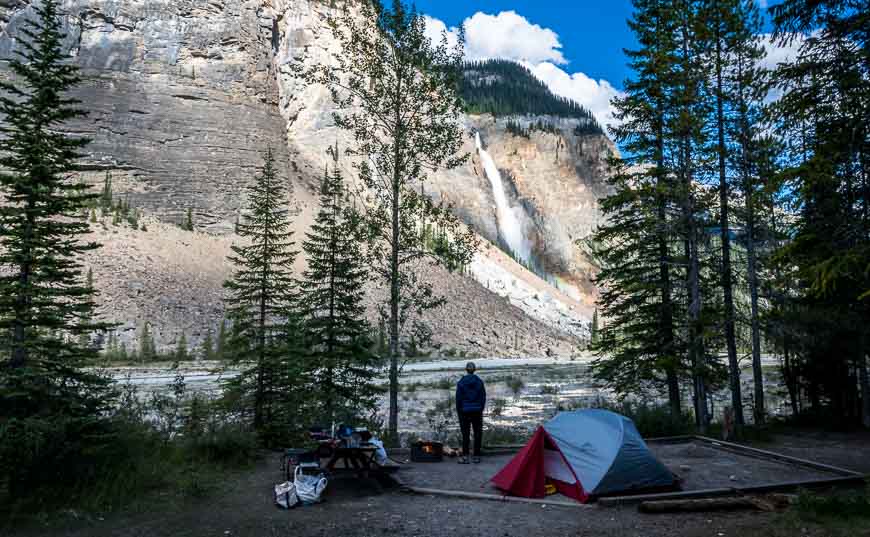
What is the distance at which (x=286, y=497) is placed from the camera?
7750 millimetres

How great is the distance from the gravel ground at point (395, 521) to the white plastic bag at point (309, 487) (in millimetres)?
173

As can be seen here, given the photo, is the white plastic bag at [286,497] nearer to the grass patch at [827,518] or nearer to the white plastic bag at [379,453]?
the white plastic bag at [379,453]

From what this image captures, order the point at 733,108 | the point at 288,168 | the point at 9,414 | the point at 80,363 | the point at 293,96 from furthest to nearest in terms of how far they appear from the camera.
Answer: the point at 293,96, the point at 288,168, the point at 733,108, the point at 80,363, the point at 9,414

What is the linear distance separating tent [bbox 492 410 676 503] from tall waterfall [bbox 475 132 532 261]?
337ft

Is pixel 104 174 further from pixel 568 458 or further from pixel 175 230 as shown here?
pixel 568 458


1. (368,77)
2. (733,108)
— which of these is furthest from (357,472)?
(733,108)

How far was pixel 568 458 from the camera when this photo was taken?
329 inches

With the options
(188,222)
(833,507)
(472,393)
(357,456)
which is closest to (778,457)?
(833,507)

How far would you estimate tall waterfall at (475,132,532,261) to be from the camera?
368ft

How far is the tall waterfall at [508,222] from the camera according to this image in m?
112

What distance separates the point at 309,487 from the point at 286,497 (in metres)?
0.37

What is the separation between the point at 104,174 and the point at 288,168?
946 inches

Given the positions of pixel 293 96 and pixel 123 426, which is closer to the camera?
pixel 123 426

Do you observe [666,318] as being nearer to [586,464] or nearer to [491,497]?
[586,464]
